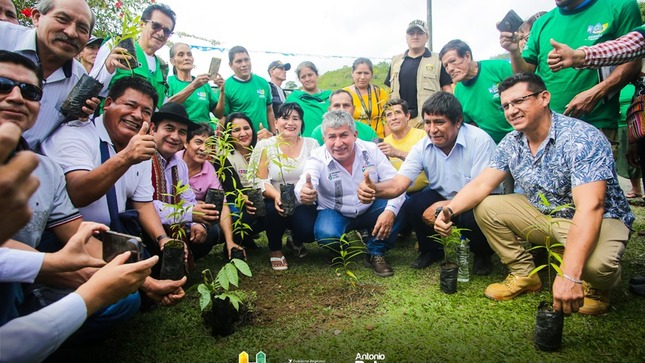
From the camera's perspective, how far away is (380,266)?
2.91m

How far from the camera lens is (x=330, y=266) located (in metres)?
3.14

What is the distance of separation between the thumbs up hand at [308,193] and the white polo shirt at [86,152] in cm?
130

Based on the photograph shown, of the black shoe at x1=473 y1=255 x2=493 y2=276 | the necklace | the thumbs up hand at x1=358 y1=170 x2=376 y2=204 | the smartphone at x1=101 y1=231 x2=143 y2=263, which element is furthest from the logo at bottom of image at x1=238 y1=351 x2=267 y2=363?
the necklace

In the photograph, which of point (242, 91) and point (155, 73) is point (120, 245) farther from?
point (242, 91)

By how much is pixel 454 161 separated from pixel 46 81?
2.94 metres

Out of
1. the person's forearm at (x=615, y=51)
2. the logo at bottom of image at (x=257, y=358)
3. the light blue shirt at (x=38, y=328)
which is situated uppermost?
the person's forearm at (x=615, y=51)

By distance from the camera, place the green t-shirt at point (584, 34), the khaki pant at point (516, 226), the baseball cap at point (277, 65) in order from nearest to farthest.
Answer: the khaki pant at point (516, 226)
the green t-shirt at point (584, 34)
the baseball cap at point (277, 65)

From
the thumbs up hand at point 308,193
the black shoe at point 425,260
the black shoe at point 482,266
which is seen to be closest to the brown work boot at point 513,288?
the black shoe at point 482,266

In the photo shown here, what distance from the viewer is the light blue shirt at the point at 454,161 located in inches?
115

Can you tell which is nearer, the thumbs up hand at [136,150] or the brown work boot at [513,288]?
the thumbs up hand at [136,150]

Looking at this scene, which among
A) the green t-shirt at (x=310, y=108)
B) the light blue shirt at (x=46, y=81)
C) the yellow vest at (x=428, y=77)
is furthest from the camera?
the green t-shirt at (x=310, y=108)

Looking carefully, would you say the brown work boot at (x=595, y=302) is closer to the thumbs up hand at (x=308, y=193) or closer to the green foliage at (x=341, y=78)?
the thumbs up hand at (x=308, y=193)

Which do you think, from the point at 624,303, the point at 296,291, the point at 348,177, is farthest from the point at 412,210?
the point at 624,303

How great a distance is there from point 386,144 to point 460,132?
858 millimetres
